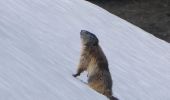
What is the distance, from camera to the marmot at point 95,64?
5734mm

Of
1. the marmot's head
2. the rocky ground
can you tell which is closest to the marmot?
the marmot's head

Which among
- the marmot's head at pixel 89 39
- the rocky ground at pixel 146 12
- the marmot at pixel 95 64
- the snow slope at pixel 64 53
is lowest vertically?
the rocky ground at pixel 146 12

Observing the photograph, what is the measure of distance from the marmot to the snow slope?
0.09 metres

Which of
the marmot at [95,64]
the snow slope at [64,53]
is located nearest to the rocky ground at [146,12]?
the snow slope at [64,53]

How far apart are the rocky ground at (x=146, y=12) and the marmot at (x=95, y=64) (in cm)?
1077

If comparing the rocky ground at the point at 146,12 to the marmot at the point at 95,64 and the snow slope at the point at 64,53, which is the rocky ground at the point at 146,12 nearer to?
the snow slope at the point at 64,53

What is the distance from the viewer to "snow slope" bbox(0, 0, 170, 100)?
571cm

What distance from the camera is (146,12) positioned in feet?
60.4

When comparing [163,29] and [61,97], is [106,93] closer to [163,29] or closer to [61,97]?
[61,97]

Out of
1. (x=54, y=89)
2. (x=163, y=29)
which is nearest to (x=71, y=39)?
(x=54, y=89)

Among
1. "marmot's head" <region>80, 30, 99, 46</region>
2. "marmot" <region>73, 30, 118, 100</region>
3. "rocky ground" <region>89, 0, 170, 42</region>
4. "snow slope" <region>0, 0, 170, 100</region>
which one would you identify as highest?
"marmot's head" <region>80, 30, 99, 46</region>

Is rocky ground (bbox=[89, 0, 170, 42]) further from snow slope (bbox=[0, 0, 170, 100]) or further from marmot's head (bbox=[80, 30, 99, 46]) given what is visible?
marmot's head (bbox=[80, 30, 99, 46])

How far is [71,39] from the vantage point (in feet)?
24.6

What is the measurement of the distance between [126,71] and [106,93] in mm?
1486
